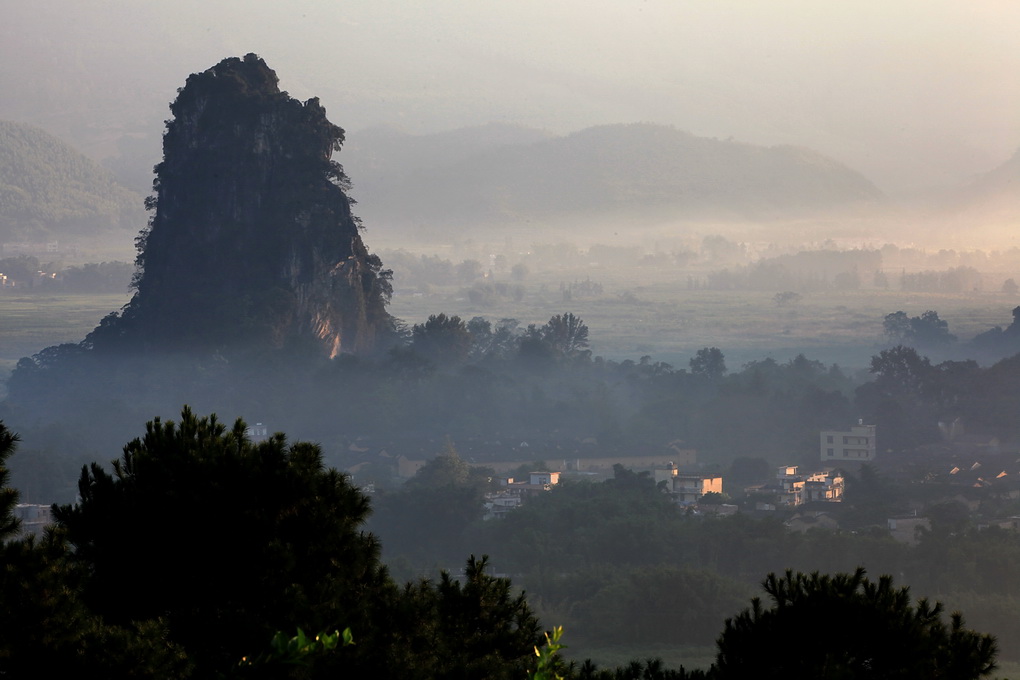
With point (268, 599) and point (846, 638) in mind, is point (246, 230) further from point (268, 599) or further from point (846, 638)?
point (846, 638)

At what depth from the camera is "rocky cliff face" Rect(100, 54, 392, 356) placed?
85188mm

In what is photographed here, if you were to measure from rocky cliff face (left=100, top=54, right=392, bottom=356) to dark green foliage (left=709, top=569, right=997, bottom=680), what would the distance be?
74714mm

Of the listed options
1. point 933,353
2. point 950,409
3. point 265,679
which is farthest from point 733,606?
point 933,353

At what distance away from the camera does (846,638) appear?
1128cm

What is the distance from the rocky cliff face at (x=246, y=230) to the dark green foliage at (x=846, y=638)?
74.7 meters

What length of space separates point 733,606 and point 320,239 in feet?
154

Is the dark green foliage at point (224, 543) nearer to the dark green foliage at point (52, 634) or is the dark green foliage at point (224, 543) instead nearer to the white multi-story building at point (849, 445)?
the dark green foliage at point (52, 634)

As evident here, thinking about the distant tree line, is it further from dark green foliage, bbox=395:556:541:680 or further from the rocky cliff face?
the rocky cliff face

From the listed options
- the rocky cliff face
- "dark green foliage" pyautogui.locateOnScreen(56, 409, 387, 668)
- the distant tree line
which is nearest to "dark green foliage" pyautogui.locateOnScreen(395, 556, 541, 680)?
the distant tree line

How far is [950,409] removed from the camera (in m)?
85.2

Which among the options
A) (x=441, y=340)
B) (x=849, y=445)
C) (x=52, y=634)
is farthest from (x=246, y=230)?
(x=52, y=634)

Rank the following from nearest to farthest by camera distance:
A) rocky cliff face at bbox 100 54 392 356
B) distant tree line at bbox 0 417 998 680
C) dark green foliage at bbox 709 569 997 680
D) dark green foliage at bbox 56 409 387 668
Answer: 1. distant tree line at bbox 0 417 998 680
2. dark green foliage at bbox 709 569 997 680
3. dark green foliage at bbox 56 409 387 668
4. rocky cliff face at bbox 100 54 392 356

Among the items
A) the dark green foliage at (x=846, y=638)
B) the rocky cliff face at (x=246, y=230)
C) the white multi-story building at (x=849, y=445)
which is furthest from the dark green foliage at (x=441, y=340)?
the dark green foliage at (x=846, y=638)

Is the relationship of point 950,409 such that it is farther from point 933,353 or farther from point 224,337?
point 224,337
